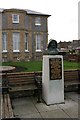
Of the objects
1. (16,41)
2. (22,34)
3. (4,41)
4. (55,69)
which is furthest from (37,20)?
(55,69)

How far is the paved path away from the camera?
7.15 metres

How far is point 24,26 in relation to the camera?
3052 centimetres

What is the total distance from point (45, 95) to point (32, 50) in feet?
75.0

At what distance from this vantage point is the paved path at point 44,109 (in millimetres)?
7152

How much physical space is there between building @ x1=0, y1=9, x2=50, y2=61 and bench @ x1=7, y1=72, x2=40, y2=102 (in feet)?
65.4

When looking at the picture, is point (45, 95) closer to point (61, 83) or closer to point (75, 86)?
point (61, 83)

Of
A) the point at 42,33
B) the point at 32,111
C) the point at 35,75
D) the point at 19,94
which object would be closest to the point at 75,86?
the point at 35,75

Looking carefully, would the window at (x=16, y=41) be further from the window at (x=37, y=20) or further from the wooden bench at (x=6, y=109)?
the wooden bench at (x=6, y=109)

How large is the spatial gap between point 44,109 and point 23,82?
2.22 meters

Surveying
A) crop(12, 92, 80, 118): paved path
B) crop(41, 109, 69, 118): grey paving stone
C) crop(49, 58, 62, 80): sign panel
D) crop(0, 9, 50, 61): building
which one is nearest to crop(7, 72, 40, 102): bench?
crop(12, 92, 80, 118): paved path

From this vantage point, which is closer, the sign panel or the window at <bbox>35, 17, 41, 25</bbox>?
the sign panel

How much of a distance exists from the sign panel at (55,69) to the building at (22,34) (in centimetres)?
2126

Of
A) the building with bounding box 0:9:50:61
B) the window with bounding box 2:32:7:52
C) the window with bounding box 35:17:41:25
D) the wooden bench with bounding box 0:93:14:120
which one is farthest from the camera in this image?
the window with bounding box 35:17:41:25

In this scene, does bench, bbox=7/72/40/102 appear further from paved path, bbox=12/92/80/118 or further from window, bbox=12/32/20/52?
window, bbox=12/32/20/52
